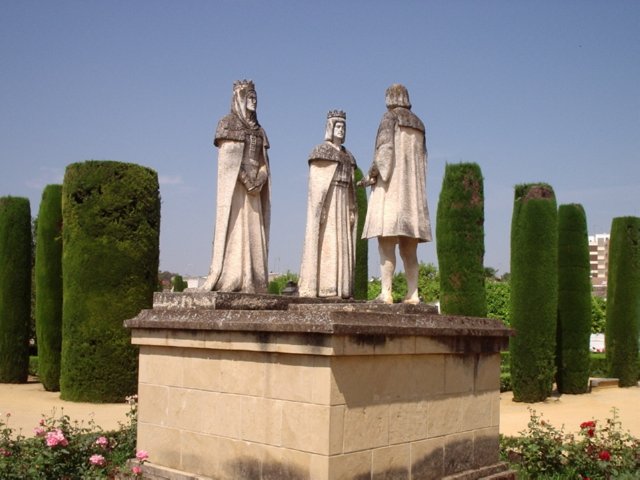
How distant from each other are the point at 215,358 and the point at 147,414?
1.16m

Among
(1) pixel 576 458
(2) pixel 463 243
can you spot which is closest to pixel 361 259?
(2) pixel 463 243

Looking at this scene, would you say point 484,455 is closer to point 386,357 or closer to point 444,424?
point 444,424

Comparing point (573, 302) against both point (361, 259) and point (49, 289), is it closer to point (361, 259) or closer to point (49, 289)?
Answer: point (361, 259)

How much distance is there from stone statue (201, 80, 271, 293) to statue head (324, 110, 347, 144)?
0.89m

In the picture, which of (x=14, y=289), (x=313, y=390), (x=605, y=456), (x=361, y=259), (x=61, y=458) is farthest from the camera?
(x=14, y=289)

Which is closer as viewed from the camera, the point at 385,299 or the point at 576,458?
the point at 385,299

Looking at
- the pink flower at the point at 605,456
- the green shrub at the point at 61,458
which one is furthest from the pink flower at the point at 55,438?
the pink flower at the point at 605,456

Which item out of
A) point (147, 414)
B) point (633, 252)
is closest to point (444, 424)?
point (147, 414)

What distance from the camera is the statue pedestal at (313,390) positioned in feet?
18.0

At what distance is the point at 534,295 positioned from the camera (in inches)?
661

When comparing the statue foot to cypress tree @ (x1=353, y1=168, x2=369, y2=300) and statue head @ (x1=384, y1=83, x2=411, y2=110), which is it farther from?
cypress tree @ (x1=353, y1=168, x2=369, y2=300)

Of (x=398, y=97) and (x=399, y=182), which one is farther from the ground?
(x=398, y=97)

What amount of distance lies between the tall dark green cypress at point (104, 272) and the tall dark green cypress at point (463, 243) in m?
7.39

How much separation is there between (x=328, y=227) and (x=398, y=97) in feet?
5.57
